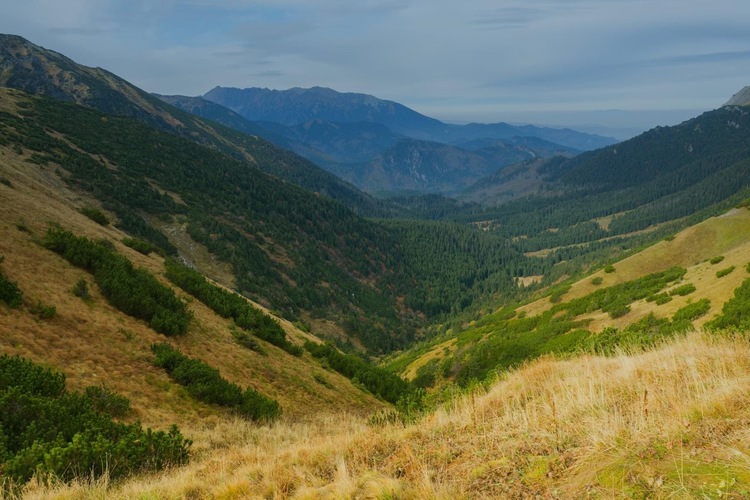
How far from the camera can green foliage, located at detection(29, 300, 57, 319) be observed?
14328 mm

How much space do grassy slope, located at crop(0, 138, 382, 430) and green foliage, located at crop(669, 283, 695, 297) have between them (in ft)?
81.5

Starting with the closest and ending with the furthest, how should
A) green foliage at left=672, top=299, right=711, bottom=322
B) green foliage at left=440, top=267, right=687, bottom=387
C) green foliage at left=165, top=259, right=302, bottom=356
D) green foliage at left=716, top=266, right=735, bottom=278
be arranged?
green foliage at left=672, top=299, right=711, bottom=322
green foliage at left=165, top=259, right=302, bottom=356
green foliage at left=716, top=266, right=735, bottom=278
green foliage at left=440, top=267, right=687, bottom=387

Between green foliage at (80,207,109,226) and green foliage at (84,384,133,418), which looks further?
green foliage at (80,207,109,226)

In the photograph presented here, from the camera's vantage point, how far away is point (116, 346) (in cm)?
1491

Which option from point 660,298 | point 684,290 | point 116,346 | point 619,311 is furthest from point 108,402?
point 684,290

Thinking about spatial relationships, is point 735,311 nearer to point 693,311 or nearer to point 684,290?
point 693,311

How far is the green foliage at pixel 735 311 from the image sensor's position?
765 inches

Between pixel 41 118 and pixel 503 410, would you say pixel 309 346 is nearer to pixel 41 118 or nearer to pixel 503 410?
pixel 503 410

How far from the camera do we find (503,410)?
856cm

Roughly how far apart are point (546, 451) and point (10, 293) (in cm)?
1759

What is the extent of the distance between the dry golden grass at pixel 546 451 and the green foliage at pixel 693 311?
62.8 feet

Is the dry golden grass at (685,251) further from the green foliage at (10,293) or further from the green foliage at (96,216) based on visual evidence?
the green foliage at (10,293)

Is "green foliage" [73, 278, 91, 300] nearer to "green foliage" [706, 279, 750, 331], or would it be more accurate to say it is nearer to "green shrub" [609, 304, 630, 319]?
"green foliage" [706, 279, 750, 331]

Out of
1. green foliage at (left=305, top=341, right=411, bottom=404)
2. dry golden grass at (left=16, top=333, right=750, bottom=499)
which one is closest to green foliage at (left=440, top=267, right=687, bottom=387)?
green foliage at (left=305, top=341, right=411, bottom=404)
